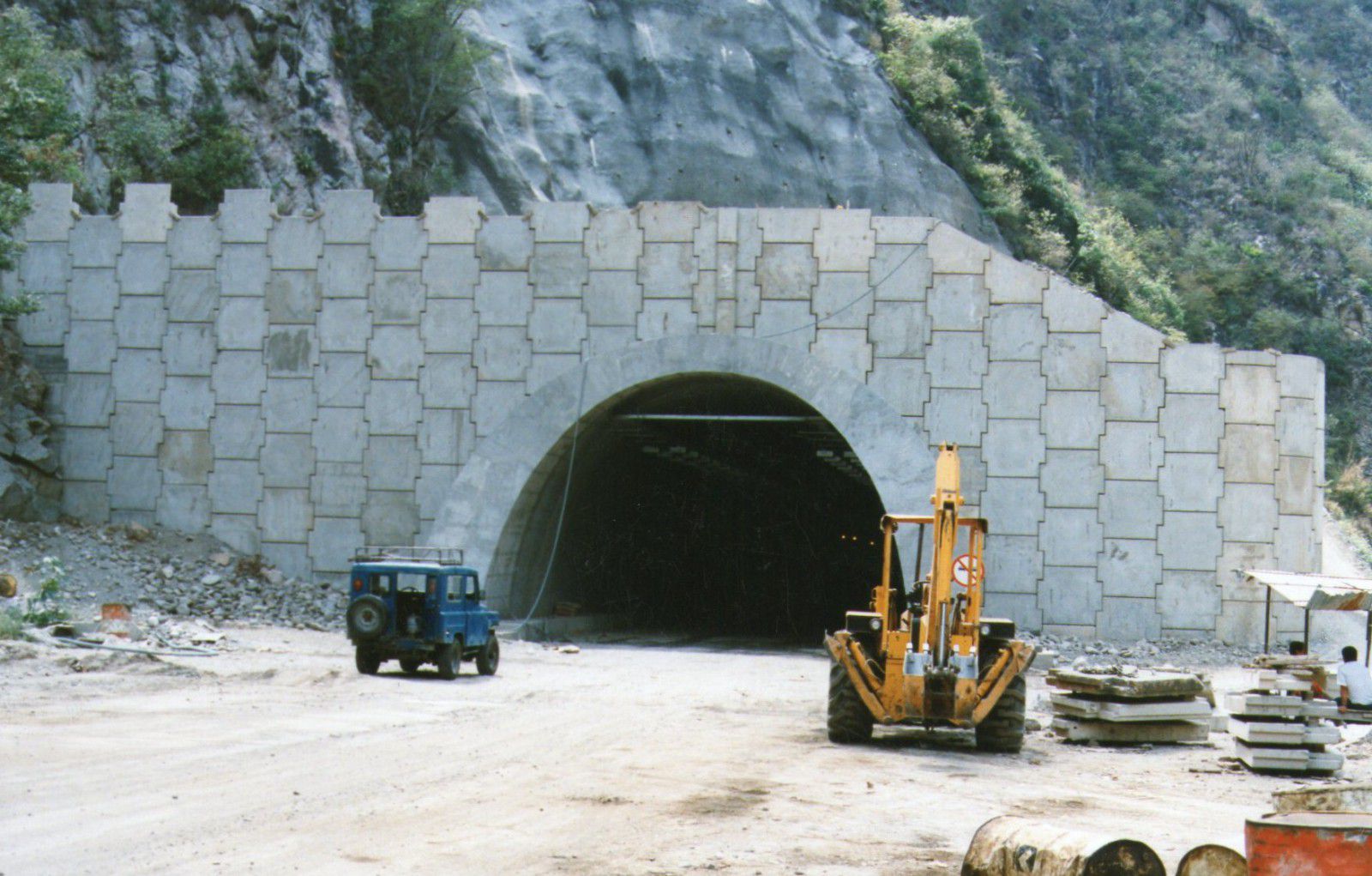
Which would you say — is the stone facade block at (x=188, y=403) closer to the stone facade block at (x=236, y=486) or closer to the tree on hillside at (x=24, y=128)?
the stone facade block at (x=236, y=486)

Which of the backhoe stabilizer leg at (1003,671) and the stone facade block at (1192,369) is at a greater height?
the stone facade block at (1192,369)

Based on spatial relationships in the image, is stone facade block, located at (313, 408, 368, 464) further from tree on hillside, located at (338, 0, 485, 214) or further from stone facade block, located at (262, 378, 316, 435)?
tree on hillside, located at (338, 0, 485, 214)

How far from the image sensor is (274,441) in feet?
90.2

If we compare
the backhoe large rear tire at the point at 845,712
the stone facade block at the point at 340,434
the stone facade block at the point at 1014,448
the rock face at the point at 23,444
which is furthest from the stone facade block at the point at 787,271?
the rock face at the point at 23,444

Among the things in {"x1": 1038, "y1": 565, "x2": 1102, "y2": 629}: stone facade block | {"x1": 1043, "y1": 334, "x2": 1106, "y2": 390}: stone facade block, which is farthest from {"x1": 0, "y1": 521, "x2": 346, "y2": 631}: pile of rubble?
{"x1": 1043, "y1": 334, "x2": 1106, "y2": 390}: stone facade block

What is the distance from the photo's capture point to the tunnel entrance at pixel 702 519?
29.2 metres

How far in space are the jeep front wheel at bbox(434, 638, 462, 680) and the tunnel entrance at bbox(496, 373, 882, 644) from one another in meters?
7.05

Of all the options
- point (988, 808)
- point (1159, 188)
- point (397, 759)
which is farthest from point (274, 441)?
point (1159, 188)

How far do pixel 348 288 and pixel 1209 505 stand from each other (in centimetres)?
1561

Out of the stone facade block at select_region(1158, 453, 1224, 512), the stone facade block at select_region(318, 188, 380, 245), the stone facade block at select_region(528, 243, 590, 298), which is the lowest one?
the stone facade block at select_region(1158, 453, 1224, 512)

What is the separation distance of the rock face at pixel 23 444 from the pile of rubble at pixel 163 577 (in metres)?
0.46

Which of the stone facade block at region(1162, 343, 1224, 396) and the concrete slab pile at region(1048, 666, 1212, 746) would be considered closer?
the concrete slab pile at region(1048, 666, 1212, 746)

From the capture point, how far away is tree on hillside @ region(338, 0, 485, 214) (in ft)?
142

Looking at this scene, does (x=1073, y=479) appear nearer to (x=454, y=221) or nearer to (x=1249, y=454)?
(x=1249, y=454)
